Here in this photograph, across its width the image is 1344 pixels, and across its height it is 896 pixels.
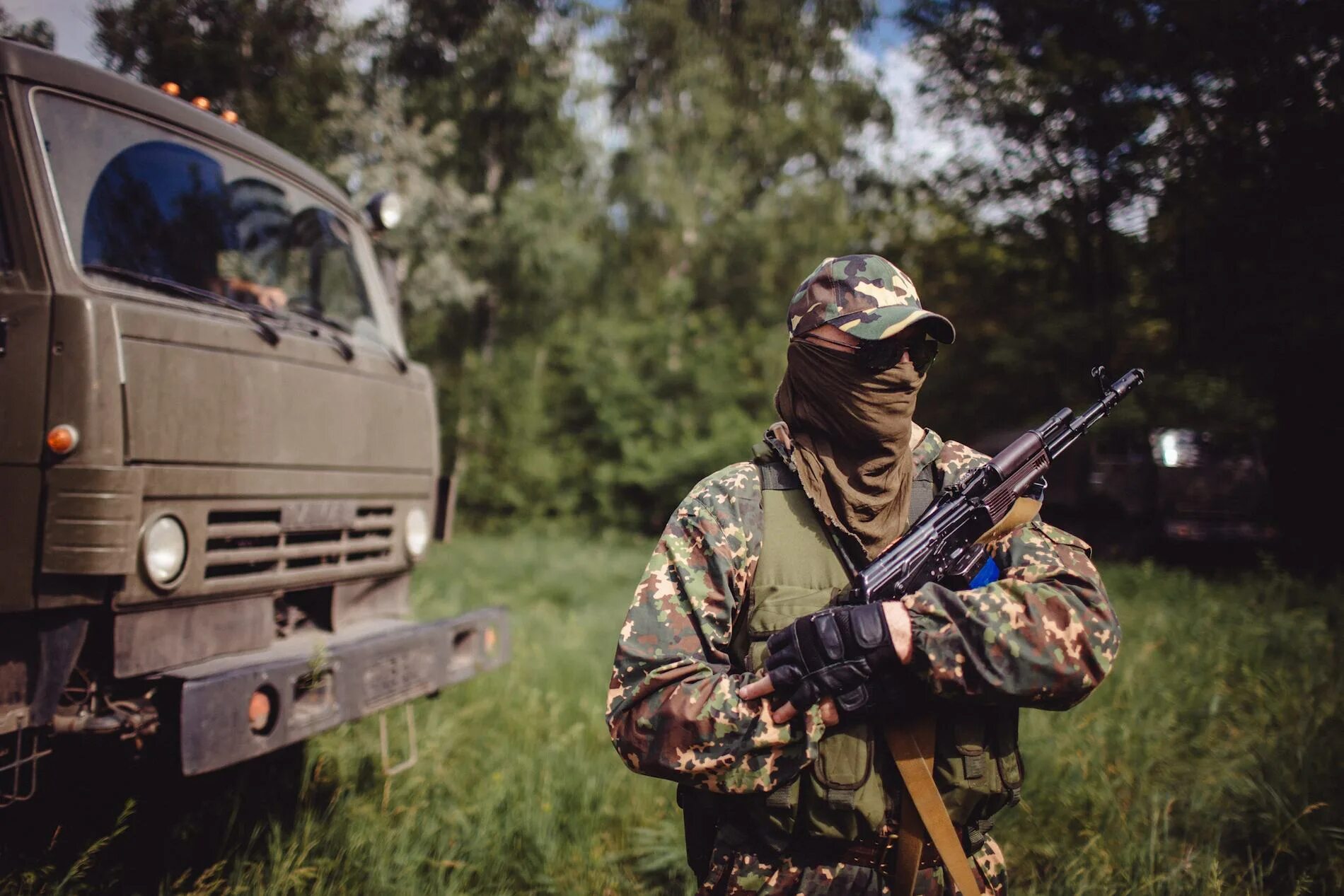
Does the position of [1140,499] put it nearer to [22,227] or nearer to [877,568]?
[877,568]

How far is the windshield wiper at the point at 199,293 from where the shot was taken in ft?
8.93

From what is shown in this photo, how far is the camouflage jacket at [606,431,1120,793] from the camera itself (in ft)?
Result: 4.66

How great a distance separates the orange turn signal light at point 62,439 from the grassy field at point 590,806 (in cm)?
109

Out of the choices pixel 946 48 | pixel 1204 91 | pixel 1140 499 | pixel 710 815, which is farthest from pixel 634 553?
pixel 710 815

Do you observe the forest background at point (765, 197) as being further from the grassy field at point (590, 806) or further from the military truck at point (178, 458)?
the grassy field at point (590, 806)

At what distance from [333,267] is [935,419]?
28.6ft

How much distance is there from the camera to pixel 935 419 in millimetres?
11047

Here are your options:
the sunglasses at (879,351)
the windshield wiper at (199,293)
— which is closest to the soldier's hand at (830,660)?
the sunglasses at (879,351)

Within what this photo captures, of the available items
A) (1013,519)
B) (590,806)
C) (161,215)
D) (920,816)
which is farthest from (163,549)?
(1013,519)

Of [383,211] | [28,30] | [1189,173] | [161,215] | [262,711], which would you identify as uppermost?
[1189,173]

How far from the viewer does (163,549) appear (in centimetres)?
255

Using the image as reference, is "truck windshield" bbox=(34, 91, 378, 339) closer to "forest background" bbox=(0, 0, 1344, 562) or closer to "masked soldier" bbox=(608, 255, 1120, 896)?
"forest background" bbox=(0, 0, 1344, 562)

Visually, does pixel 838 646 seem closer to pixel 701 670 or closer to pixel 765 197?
pixel 701 670

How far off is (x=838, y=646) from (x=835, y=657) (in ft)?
0.06
